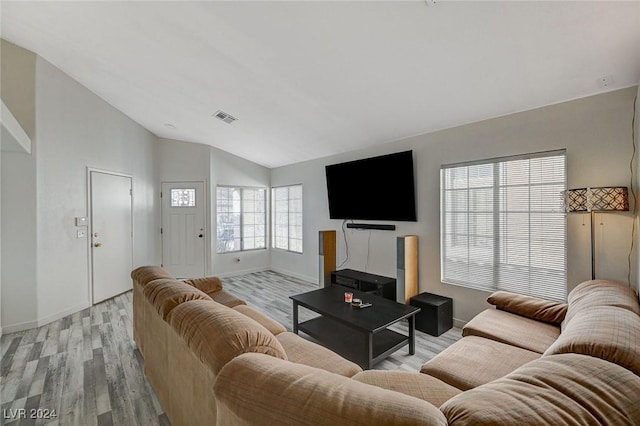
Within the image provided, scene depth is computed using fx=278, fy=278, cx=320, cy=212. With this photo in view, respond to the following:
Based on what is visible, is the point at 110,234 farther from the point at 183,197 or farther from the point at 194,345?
the point at 194,345

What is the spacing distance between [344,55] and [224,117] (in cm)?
246

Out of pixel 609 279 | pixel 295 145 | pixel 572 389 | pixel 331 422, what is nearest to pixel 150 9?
pixel 295 145

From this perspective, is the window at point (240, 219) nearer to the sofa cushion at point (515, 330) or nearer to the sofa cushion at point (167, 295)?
the sofa cushion at point (167, 295)

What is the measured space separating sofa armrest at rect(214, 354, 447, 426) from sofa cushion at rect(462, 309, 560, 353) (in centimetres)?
173

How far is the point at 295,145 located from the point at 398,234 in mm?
2342

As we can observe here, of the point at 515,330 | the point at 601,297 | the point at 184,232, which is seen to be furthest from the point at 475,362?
the point at 184,232

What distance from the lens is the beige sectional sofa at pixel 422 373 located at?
774 millimetres

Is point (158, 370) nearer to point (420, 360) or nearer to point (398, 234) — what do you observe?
point (420, 360)

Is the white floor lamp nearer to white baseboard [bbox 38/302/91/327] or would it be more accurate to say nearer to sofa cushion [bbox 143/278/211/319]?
sofa cushion [bbox 143/278/211/319]

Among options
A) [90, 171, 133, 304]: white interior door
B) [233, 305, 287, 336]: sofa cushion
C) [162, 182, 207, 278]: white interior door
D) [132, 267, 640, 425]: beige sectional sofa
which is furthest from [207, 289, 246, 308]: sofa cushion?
[162, 182, 207, 278]: white interior door

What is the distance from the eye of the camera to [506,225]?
10.0 ft

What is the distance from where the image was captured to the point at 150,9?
→ 2.42 metres

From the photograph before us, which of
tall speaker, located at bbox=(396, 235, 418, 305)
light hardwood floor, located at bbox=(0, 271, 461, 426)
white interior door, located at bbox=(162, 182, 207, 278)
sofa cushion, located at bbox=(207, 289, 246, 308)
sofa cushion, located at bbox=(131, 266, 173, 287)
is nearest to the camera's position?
light hardwood floor, located at bbox=(0, 271, 461, 426)

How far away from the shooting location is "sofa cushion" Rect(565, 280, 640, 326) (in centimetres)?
179
